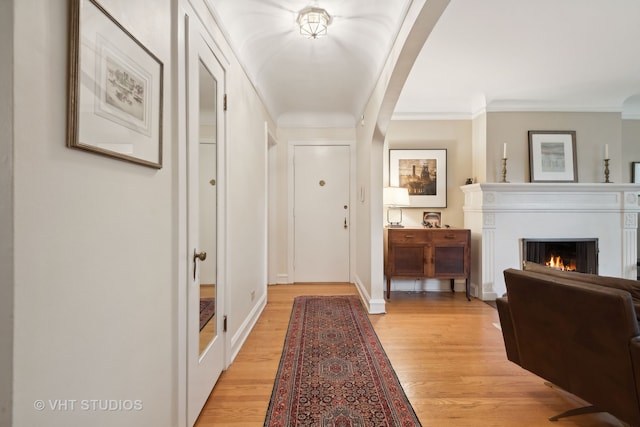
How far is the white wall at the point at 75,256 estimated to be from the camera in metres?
0.62

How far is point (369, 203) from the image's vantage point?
324 cm

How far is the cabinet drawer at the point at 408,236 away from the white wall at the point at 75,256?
2868mm

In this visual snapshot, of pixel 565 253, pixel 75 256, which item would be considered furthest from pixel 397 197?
pixel 75 256

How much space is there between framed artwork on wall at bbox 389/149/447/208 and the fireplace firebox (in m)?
1.22

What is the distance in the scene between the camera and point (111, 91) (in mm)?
878

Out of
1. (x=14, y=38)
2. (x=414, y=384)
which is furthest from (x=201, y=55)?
(x=414, y=384)

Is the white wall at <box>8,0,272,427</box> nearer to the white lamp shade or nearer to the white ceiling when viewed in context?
the white ceiling

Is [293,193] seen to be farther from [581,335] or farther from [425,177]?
[581,335]

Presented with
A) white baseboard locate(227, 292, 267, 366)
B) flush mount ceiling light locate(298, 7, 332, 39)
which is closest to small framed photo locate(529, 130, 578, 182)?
flush mount ceiling light locate(298, 7, 332, 39)

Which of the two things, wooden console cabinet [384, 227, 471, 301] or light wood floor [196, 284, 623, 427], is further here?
wooden console cabinet [384, 227, 471, 301]

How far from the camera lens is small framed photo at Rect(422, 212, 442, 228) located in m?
3.97

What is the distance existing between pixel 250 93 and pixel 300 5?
0.98 meters
